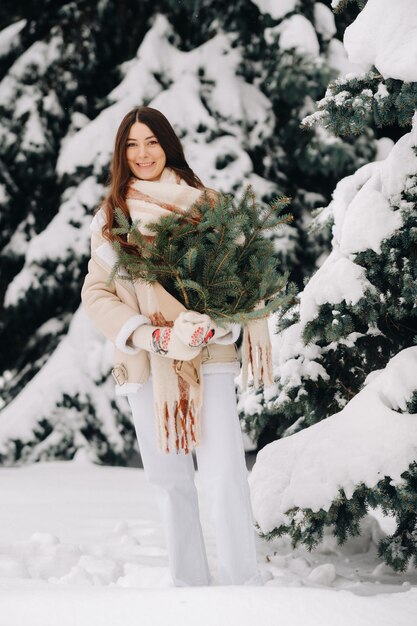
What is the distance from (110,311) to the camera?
8.59 feet

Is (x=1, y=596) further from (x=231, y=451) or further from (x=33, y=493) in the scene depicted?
(x=33, y=493)

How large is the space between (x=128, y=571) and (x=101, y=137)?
3593 mm

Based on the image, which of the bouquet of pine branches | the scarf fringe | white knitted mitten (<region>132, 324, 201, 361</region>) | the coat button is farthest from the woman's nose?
the scarf fringe

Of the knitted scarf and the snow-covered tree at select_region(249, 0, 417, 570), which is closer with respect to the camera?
the knitted scarf

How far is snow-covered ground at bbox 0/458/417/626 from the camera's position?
1.99 metres

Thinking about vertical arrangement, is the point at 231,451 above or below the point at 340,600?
above

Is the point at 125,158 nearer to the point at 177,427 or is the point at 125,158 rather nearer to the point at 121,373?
the point at 121,373

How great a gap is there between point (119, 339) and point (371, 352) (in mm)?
1231

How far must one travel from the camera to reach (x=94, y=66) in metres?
6.30

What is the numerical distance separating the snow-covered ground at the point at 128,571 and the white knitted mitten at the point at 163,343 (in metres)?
0.68

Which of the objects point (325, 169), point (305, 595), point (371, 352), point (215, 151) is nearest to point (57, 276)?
point (215, 151)

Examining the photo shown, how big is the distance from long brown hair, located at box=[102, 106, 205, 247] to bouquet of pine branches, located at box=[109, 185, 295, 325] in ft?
0.56

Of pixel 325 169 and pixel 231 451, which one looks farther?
pixel 325 169

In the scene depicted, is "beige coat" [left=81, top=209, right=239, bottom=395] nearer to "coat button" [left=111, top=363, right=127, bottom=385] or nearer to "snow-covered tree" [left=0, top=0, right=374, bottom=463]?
"coat button" [left=111, top=363, right=127, bottom=385]
